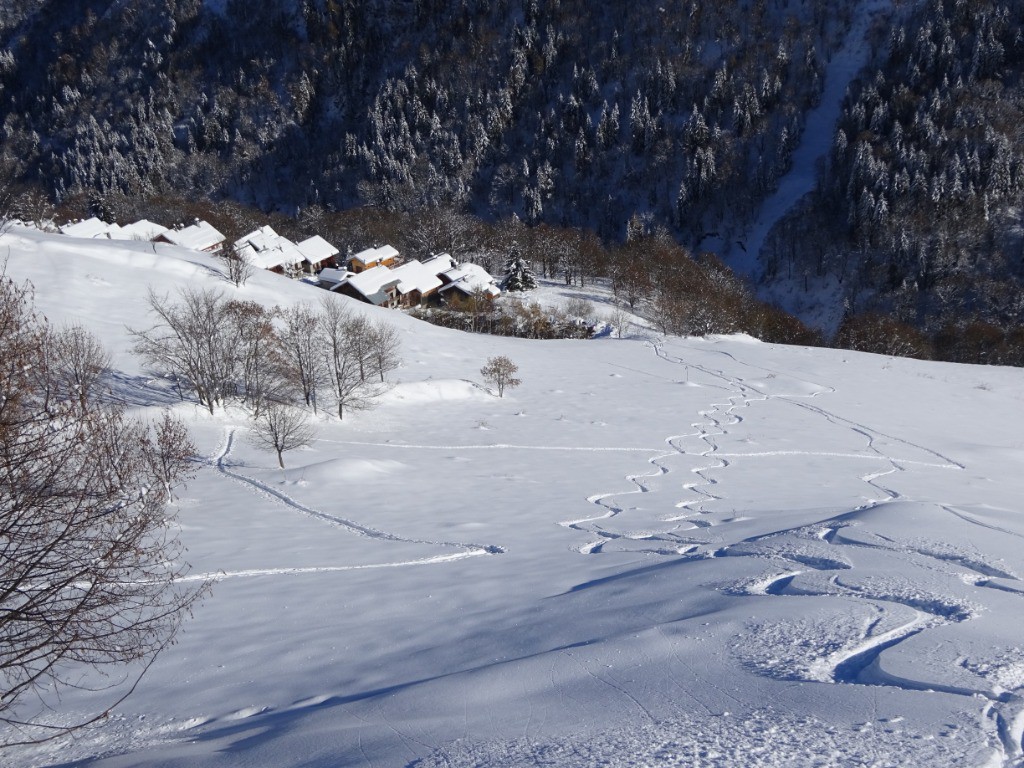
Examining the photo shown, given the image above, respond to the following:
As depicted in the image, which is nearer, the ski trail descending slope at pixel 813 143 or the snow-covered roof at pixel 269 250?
→ the snow-covered roof at pixel 269 250

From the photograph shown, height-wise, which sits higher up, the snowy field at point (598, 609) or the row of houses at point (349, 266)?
the row of houses at point (349, 266)

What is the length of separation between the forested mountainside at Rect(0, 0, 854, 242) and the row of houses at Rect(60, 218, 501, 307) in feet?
160

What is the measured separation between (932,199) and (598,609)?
343ft

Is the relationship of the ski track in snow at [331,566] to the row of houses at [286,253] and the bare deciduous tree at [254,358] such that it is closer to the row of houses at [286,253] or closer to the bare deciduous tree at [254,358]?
the bare deciduous tree at [254,358]

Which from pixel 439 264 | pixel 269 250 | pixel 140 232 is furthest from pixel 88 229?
pixel 439 264

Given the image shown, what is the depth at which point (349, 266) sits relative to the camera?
284 ft

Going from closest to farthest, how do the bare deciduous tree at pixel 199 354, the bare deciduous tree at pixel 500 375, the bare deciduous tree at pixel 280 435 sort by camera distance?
1. the bare deciduous tree at pixel 280 435
2. the bare deciduous tree at pixel 199 354
3. the bare deciduous tree at pixel 500 375

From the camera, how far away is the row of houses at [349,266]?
7081cm

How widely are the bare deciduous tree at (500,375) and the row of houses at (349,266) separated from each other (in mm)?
32410

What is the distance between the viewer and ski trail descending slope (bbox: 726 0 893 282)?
106 meters

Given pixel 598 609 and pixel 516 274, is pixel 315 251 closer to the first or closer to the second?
pixel 516 274

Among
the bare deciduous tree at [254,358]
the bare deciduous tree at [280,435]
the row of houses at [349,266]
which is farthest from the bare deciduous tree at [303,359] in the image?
the row of houses at [349,266]

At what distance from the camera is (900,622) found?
584 cm

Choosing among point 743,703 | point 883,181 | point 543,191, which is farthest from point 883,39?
point 743,703
